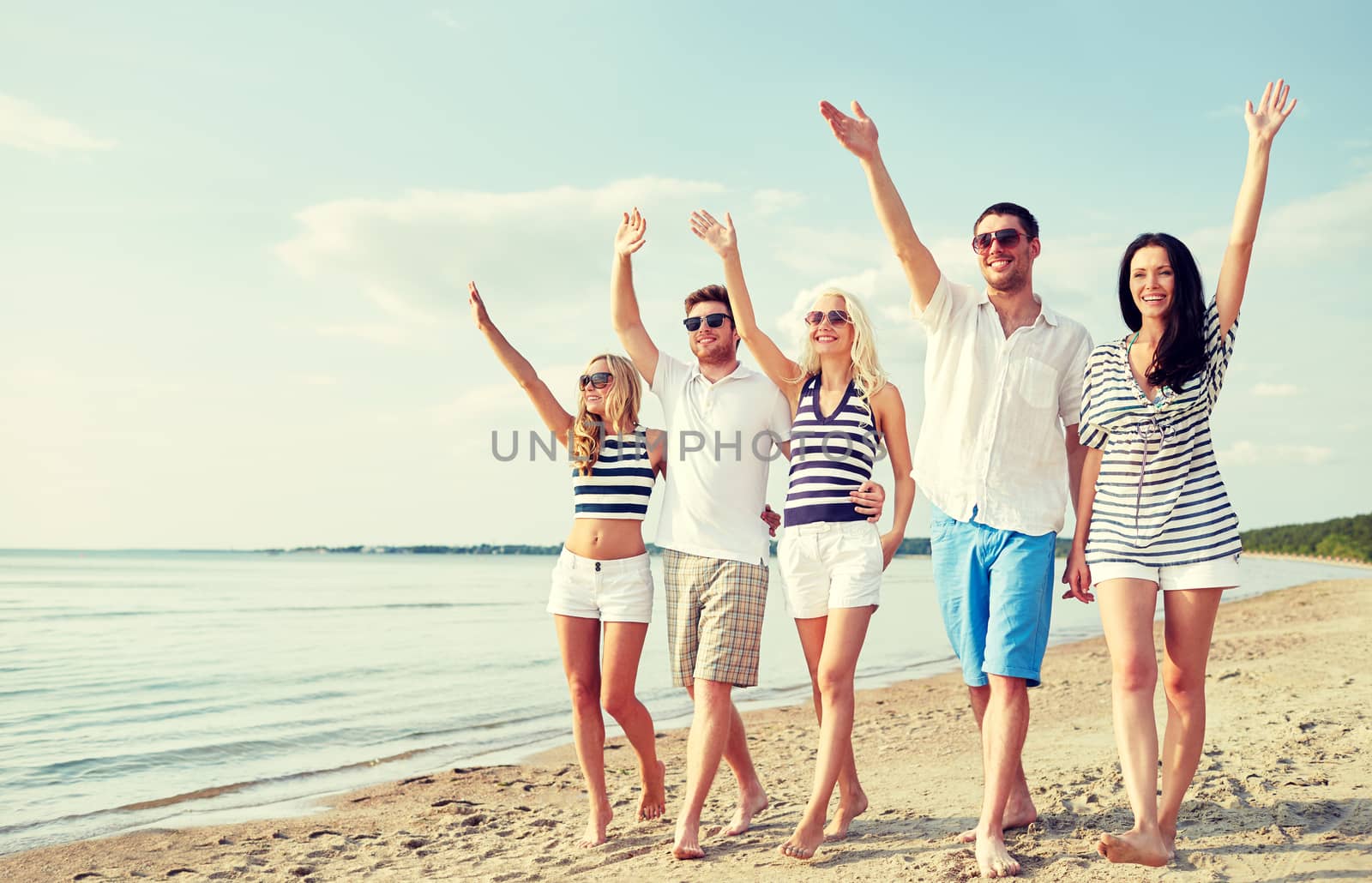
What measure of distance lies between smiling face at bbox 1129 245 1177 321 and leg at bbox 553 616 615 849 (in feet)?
9.01

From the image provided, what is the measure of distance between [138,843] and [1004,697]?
4.97 m

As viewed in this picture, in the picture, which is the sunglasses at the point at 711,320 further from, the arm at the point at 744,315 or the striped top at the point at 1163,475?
the striped top at the point at 1163,475

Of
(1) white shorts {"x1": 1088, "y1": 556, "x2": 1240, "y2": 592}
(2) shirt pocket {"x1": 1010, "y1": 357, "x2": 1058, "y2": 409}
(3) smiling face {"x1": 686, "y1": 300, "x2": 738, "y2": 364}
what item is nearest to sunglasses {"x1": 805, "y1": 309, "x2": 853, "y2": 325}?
(3) smiling face {"x1": 686, "y1": 300, "x2": 738, "y2": 364}

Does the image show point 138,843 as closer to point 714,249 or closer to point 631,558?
point 631,558

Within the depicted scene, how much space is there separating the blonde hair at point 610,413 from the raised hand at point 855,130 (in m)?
1.50

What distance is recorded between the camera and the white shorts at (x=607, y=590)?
4.35 metres

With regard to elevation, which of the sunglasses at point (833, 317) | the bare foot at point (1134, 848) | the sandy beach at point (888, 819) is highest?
the sunglasses at point (833, 317)

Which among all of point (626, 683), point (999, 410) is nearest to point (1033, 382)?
point (999, 410)

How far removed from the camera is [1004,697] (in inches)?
141

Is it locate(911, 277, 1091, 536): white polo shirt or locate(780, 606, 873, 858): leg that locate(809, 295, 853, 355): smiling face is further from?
locate(780, 606, 873, 858): leg

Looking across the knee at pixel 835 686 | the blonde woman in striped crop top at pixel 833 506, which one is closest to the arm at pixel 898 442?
the blonde woman in striped crop top at pixel 833 506

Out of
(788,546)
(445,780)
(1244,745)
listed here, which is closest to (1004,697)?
(788,546)

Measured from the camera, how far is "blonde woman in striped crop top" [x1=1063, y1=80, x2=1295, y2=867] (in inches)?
132

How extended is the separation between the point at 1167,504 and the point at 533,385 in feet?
9.44
